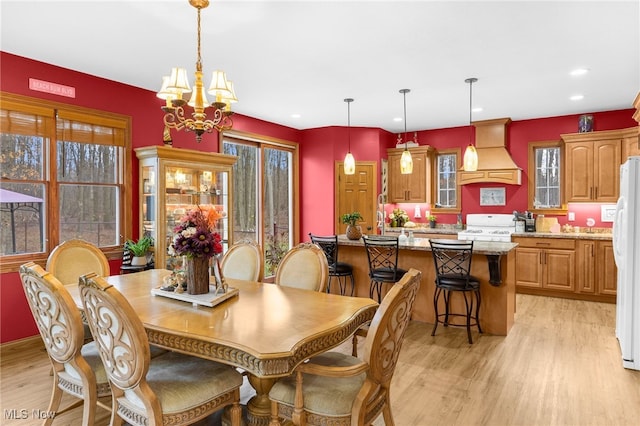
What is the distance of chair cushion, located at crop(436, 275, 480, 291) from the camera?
3859 millimetres

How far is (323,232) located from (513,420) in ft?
15.2

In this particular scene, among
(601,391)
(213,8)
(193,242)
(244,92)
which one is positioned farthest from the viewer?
(244,92)

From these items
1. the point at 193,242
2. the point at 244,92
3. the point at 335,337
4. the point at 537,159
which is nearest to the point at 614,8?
the point at 335,337

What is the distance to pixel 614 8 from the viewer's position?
2.71 metres

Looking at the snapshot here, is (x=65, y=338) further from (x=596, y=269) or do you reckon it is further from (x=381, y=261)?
(x=596, y=269)

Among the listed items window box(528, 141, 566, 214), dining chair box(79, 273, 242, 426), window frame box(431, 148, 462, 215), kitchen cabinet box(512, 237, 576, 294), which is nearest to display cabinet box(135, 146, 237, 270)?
dining chair box(79, 273, 242, 426)

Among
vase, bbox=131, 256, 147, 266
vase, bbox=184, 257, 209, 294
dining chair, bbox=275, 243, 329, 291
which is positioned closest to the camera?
vase, bbox=184, 257, 209, 294

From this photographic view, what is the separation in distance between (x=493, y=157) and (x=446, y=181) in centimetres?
102

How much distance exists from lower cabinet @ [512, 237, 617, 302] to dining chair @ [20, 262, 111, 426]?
5.59 meters

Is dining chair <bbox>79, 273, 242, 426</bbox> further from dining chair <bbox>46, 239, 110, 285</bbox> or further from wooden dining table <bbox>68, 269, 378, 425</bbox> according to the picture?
dining chair <bbox>46, 239, 110, 285</bbox>

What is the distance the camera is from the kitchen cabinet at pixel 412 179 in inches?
276

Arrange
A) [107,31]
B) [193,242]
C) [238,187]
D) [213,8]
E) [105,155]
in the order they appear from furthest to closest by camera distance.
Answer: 1. [238,187]
2. [105,155]
3. [107,31]
4. [213,8]
5. [193,242]

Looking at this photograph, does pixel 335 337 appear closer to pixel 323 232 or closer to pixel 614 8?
pixel 614 8

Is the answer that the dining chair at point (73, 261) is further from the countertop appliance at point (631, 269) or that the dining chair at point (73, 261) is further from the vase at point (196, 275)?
the countertop appliance at point (631, 269)
